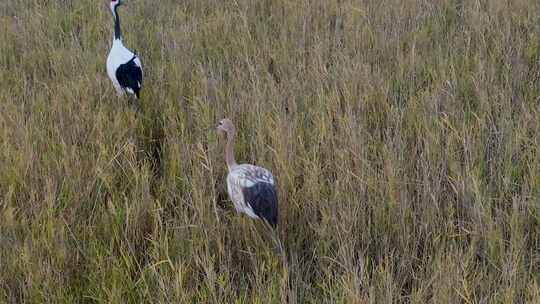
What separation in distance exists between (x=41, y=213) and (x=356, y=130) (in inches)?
63.6

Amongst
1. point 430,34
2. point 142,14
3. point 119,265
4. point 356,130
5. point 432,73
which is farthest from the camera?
point 142,14

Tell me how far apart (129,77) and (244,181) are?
162cm

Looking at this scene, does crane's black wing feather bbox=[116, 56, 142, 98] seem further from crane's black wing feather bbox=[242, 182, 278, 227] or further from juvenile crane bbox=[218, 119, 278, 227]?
crane's black wing feather bbox=[242, 182, 278, 227]

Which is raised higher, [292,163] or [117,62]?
[117,62]

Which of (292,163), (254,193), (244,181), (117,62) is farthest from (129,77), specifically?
(254,193)

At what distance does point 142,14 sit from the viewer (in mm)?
5461

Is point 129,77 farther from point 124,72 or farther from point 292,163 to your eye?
point 292,163

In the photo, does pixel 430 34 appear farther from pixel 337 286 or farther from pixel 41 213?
pixel 41 213

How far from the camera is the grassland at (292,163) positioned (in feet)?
6.72

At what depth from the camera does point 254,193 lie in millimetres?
2158

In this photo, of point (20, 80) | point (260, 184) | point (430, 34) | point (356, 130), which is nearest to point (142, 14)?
point (20, 80)

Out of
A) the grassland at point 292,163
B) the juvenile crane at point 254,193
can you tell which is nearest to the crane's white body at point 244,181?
the juvenile crane at point 254,193

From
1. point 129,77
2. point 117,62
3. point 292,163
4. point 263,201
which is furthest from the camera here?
point 117,62

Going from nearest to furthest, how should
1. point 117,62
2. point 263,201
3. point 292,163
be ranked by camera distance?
point 263,201 → point 292,163 → point 117,62
